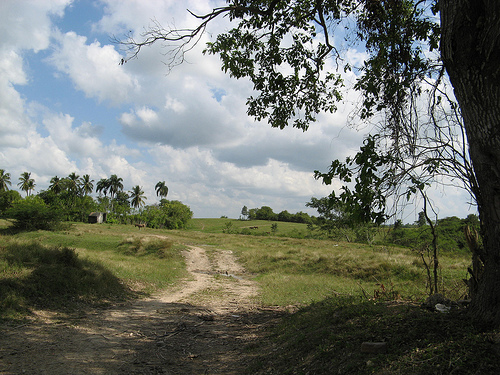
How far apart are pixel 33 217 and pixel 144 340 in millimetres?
30668

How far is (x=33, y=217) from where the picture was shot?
30375 mm

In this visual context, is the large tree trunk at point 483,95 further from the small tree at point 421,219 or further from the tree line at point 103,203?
the tree line at point 103,203

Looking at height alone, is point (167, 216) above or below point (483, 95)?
below

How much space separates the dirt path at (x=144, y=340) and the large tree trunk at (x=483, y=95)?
153 inches

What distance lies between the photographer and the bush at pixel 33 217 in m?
29.6

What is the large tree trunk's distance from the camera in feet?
11.8

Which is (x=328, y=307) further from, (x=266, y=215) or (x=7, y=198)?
(x=266, y=215)

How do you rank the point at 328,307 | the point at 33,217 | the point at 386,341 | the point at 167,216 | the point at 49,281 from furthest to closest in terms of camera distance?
the point at 167,216, the point at 33,217, the point at 49,281, the point at 328,307, the point at 386,341

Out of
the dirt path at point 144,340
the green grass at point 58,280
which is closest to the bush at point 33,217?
the green grass at point 58,280

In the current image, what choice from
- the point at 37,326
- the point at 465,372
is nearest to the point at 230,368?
the point at 465,372

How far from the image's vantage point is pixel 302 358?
4.79 m

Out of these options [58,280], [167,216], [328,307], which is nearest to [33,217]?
[58,280]

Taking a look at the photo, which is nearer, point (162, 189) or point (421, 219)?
point (421, 219)

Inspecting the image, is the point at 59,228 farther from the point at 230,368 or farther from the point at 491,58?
the point at 491,58
